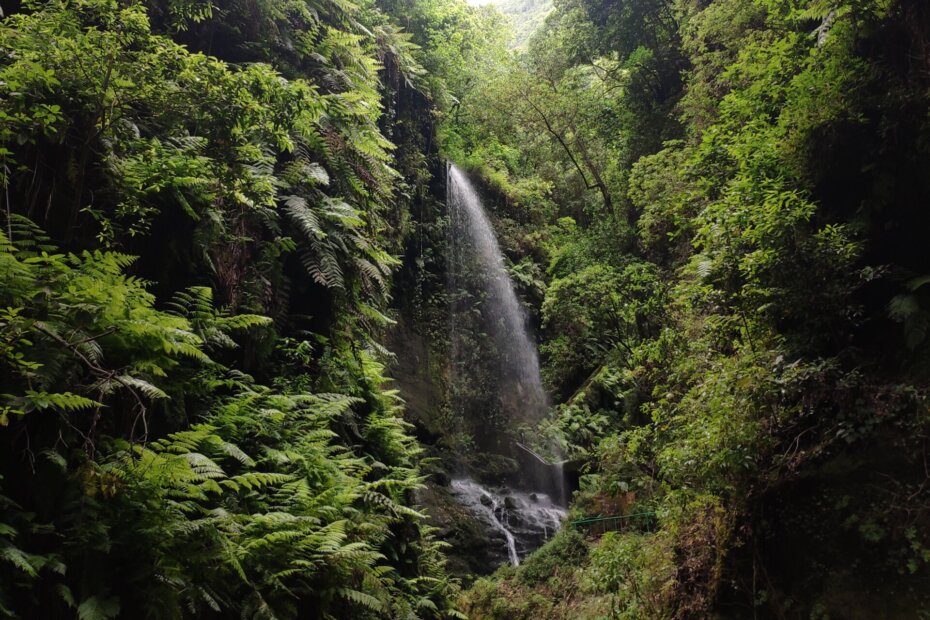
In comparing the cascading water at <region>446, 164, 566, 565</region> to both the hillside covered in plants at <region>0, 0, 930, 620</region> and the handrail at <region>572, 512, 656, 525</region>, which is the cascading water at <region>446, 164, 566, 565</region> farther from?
the hillside covered in plants at <region>0, 0, 930, 620</region>

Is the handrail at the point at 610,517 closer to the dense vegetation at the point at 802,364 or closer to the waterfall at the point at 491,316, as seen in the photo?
the dense vegetation at the point at 802,364

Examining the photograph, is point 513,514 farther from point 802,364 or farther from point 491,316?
point 802,364

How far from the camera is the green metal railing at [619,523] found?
8414 mm

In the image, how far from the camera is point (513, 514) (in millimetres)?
11828

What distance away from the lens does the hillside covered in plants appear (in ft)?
11.0

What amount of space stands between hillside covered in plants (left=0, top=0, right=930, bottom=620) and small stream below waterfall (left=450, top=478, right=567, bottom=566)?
173 cm

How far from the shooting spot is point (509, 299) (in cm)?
1620

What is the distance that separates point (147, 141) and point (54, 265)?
74.1 inches

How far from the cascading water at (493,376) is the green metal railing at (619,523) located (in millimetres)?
1993

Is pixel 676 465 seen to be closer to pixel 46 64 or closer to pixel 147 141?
pixel 147 141

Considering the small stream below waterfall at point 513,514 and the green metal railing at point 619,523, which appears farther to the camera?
the small stream below waterfall at point 513,514

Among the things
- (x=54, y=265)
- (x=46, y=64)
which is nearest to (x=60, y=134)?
(x=46, y=64)

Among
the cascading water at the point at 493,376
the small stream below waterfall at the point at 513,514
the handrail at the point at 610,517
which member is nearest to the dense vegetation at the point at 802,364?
the handrail at the point at 610,517

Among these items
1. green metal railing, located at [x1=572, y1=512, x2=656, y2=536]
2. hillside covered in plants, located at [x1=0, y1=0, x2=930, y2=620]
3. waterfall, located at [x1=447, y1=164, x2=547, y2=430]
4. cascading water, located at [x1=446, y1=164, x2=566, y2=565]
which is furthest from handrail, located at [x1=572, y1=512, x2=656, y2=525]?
waterfall, located at [x1=447, y1=164, x2=547, y2=430]
